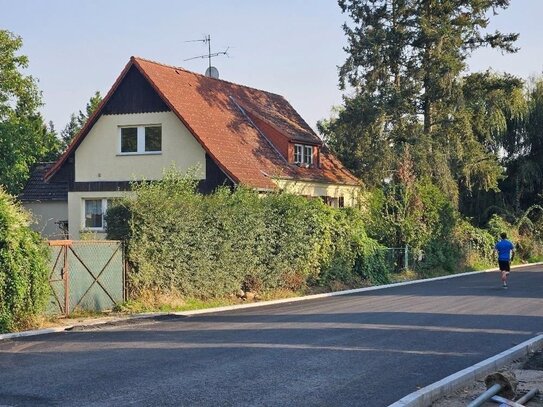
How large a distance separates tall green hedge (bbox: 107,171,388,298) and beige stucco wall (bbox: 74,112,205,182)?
7181mm

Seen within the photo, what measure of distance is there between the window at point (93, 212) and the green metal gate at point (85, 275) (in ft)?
47.5

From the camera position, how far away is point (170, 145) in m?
30.0

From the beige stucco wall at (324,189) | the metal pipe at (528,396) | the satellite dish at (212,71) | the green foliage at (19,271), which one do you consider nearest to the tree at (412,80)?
the beige stucco wall at (324,189)

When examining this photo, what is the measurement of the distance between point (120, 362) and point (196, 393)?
241 centimetres

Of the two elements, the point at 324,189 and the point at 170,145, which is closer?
Result: the point at 170,145

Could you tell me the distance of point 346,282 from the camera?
24.9m

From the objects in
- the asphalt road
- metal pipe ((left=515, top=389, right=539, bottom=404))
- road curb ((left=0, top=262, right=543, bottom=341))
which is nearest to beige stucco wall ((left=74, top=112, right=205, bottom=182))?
road curb ((left=0, top=262, right=543, bottom=341))

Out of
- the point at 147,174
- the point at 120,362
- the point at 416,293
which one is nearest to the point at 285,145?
the point at 147,174

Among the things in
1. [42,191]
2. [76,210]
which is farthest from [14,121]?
[76,210]

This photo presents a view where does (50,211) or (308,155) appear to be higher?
(308,155)

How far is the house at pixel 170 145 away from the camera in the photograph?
29.5 meters

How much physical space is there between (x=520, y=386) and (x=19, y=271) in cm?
954

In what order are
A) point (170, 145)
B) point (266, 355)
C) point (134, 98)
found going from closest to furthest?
1. point (266, 355)
2. point (170, 145)
3. point (134, 98)

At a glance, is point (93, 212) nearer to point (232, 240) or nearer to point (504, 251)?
point (232, 240)
